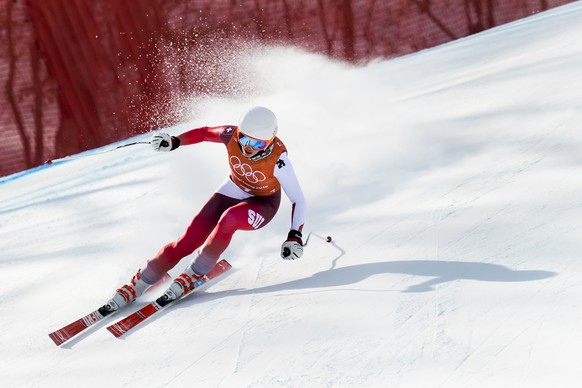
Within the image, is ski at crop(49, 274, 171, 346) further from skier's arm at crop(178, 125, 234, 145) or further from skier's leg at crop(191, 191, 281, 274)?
skier's arm at crop(178, 125, 234, 145)

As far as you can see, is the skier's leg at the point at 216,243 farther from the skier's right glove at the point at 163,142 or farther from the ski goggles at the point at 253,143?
the skier's right glove at the point at 163,142

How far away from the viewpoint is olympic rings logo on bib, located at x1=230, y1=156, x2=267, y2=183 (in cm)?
356

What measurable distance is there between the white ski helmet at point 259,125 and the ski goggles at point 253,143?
0.8 inches

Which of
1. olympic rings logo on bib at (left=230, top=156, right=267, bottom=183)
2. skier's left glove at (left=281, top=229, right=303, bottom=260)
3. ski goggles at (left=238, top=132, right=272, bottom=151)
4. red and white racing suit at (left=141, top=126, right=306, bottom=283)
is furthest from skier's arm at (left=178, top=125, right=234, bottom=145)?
skier's left glove at (left=281, top=229, right=303, bottom=260)

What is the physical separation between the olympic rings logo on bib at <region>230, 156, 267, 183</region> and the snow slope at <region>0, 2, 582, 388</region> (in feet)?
1.61

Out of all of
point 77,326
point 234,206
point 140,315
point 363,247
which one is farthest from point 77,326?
point 363,247

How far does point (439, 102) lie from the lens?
580 centimetres

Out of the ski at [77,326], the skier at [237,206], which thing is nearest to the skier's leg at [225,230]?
the skier at [237,206]

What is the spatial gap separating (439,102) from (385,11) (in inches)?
81.5

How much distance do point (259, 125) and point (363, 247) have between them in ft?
2.89

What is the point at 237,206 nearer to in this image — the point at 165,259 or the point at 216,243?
the point at 216,243

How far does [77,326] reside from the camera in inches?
125

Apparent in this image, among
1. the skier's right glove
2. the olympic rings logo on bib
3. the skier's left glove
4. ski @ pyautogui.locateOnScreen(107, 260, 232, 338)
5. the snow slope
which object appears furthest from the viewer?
the skier's right glove

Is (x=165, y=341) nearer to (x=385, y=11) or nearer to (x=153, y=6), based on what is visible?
(x=153, y=6)
